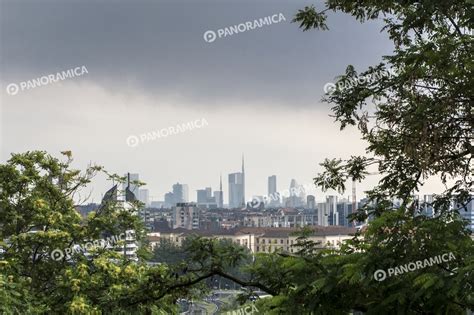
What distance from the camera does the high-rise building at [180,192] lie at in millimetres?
133250

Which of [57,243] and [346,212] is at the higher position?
[346,212]

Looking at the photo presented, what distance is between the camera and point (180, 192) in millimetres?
135750

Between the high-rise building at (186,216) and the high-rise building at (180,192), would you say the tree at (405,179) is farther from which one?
the high-rise building at (180,192)

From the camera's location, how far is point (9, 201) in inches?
518

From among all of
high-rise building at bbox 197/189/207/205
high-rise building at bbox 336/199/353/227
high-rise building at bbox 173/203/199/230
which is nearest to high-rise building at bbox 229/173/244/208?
high-rise building at bbox 173/203/199/230

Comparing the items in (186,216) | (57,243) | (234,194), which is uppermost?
(234,194)

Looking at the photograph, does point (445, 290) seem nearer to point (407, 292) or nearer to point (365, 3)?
point (407, 292)

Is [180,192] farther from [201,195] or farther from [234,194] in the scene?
[234,194]

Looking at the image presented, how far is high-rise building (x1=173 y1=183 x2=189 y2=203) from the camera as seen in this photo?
437ft

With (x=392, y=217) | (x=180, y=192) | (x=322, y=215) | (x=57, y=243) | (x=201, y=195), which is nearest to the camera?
(x=392, y=217)

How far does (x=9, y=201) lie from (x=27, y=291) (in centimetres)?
344

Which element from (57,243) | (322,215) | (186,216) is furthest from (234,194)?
(57,243)

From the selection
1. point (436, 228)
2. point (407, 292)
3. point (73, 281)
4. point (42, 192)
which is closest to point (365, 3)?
point (436, 228)

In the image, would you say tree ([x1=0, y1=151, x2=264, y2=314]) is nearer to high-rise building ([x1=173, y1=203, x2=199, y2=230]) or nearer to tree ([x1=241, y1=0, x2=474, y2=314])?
tree ([x1=241, y1=0, x2=474, y2=314])
